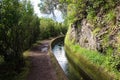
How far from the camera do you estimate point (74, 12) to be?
27891mm

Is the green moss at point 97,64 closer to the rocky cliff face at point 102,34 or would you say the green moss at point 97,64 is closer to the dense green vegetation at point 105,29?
the dense green vegetation at point 105,29

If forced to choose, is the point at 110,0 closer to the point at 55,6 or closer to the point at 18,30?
the point at 18,30

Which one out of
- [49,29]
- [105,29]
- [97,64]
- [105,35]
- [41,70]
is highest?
[105,29]

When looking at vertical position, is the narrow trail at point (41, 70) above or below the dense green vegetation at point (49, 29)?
below

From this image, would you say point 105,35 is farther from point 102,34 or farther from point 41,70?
point 41,70

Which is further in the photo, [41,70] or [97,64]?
[41,70]

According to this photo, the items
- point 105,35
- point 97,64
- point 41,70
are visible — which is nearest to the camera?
point 97,64

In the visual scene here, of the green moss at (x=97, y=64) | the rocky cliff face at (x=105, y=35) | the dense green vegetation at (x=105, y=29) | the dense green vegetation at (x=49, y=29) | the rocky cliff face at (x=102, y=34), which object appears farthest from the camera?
the dense green vegetation at (x=49, y=29)

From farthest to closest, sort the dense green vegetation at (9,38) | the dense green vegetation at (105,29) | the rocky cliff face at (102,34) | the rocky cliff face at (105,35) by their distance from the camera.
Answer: the rocky cliff face at (102,34)
the rocky cliff face at (105,35)
the dense green vegetation at (105,29)
the dense green vegetation at (9,38)

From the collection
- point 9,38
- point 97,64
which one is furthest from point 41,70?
point 97,64

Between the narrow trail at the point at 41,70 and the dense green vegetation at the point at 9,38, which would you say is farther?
the narrow trail at the point at 41,70

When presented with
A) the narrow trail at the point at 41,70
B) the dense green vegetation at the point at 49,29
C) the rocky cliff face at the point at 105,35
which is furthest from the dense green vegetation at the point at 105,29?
the dense green vegetation at the point at 49,29

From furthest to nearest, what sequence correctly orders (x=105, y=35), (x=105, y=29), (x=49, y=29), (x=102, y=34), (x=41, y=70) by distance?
(x=49, y=29)
(x=105, y=29)
(x=102, y=34)
(x=105, y=35)
(x=41, y=70)

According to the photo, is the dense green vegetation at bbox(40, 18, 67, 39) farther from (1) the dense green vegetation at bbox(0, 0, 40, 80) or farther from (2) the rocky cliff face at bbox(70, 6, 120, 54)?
(1) the dense green vegetation at bbox(0, 0, 40, 80)
